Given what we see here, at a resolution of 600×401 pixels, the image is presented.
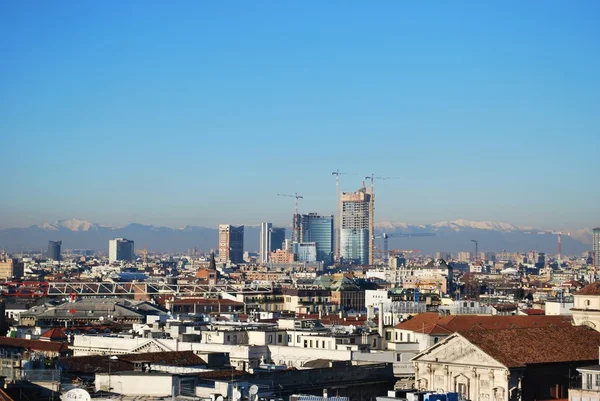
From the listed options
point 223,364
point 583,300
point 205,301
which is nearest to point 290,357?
point 223,364

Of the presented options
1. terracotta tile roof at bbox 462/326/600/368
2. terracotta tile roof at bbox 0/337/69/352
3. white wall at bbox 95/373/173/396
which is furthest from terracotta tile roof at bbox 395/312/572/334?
white wall at bbox 95/373/173/396

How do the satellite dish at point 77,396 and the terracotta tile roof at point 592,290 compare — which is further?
the terracotta tile roof at point 592,290

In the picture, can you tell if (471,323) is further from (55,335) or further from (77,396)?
(77,396)

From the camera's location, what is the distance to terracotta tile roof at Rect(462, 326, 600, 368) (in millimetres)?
61656

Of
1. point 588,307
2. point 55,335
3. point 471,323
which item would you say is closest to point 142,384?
point 588,307

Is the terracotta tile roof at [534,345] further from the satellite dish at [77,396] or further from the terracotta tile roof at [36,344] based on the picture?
the terracotta tile roof at [36,344]

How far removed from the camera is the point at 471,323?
265 feet

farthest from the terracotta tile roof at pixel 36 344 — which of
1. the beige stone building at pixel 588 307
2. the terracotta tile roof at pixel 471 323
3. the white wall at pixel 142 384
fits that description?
the white wall at pixel 142 384

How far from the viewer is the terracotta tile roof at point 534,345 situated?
2427 inches

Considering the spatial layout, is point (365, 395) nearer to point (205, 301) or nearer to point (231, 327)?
point (231, 327)

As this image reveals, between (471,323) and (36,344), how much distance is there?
23.8 m

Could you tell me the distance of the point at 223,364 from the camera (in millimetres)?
67438

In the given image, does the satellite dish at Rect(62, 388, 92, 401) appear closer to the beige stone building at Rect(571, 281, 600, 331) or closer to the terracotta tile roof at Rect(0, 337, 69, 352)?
the terracotta tile roof at Rect(0, 337, 69, 352)

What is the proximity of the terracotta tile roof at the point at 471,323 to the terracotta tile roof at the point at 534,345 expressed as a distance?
1118cm
